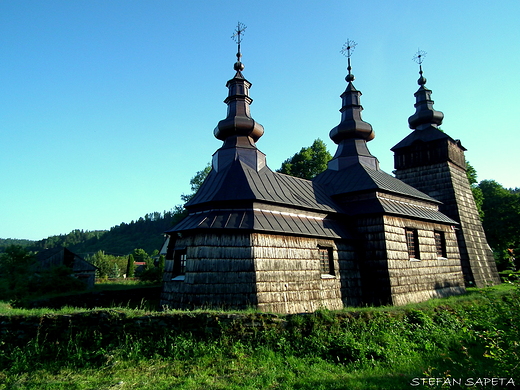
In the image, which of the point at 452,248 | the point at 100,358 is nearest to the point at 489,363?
the point at 100,358

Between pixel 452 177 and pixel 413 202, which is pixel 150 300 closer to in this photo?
pixel 413 202

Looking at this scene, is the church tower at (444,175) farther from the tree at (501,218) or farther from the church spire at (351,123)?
the tree at (501,218)

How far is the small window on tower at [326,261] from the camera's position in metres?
14.0

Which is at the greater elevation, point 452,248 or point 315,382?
point 452,248

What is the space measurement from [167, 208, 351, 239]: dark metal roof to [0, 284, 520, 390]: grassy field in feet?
14.2

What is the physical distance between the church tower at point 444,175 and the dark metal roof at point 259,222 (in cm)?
1171

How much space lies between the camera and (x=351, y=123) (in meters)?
20.4

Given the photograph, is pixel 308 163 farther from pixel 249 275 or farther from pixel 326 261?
pixel 249 275

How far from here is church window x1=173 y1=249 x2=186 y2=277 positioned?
42.6 feet

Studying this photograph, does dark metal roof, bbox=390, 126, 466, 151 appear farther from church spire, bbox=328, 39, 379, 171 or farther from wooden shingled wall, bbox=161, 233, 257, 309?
wooden shingled wall, bbox=161, 233, 257, 309

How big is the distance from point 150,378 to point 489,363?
695cm

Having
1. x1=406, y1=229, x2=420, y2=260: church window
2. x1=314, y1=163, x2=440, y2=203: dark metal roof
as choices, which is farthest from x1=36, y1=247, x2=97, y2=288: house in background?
x1=406, y1=229, x2=420, y2=260: church window

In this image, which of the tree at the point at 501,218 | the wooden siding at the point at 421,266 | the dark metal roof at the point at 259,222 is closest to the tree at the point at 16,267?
the dark metal roof at the point at 259,222

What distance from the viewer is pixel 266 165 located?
1661 cm
